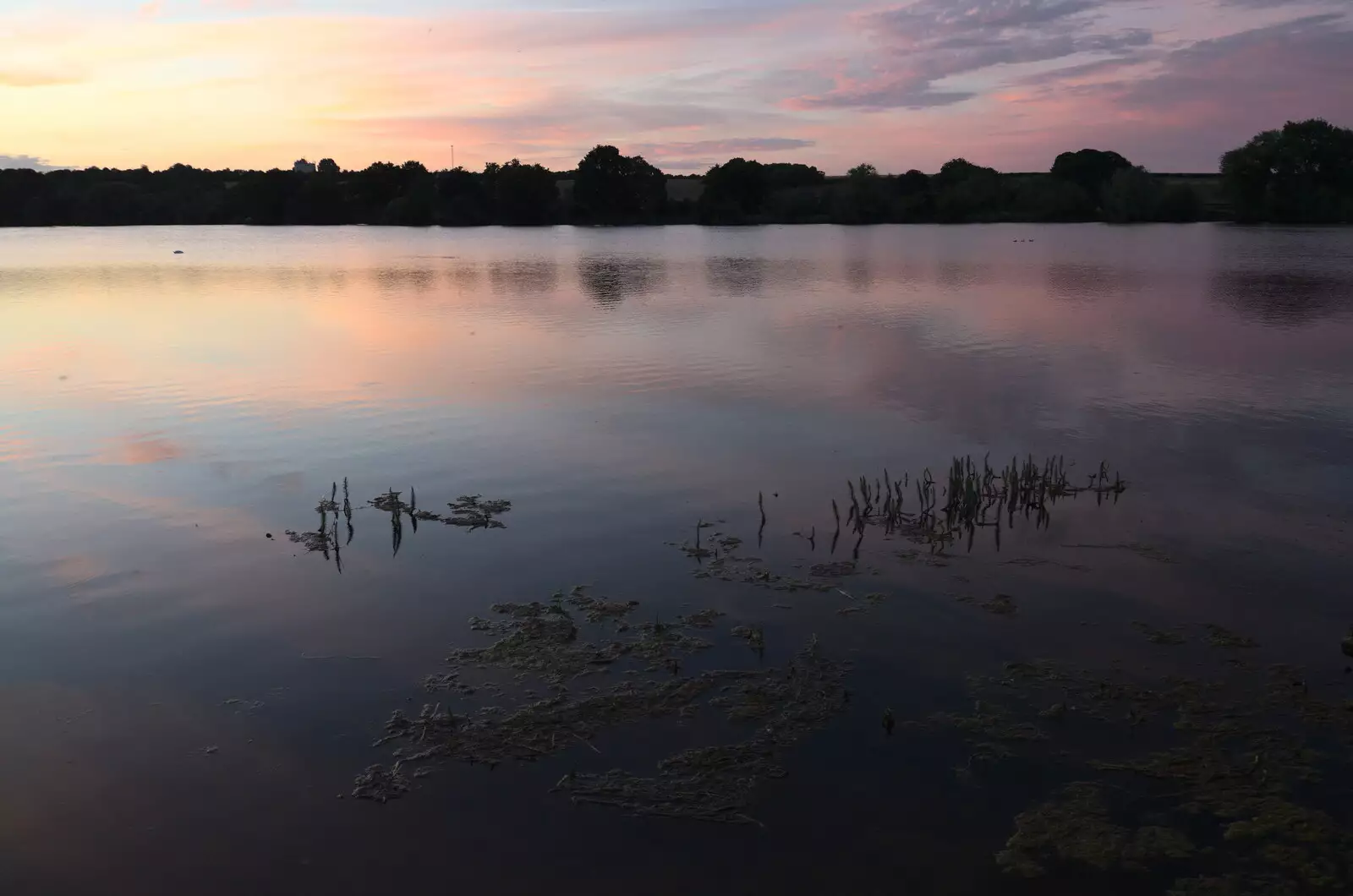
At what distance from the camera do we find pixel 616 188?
180000 millimetres

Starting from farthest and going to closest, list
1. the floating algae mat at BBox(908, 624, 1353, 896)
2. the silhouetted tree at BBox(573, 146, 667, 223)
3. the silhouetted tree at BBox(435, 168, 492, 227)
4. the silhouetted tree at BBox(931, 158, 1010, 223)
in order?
the silhouetted tree at BBox(435, 168, 492, 227)
the silhouetted tree at BBox(573, 146, 667, 223)
the silhouetted tree at BBox(931, 158, 1010, 223)
the floating algae mat at BBox(908, 624, 1353, 896)

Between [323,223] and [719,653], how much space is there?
20197 centimetres

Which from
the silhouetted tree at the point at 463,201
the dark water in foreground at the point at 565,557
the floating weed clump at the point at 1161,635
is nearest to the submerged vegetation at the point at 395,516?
the dark water in foreground at the point at 565,557

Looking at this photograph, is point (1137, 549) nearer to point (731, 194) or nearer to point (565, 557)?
point (565, 557)

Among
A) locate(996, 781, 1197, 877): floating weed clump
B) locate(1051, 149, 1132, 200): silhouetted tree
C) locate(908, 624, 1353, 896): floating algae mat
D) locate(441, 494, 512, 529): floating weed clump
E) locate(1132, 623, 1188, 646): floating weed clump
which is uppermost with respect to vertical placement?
locate(1051, 149, 1132, 200): silhouetted tree

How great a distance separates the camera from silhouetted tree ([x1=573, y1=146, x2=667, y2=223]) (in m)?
178

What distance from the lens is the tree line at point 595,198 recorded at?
168375 millimetres

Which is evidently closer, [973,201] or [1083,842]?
[1083,842]

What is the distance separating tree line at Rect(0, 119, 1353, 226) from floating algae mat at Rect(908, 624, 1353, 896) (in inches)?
6353

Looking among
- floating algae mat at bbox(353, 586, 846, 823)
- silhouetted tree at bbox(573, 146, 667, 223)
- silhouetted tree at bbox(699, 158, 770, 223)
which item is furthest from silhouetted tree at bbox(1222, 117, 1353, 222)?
floating algae mat at bbox(353, 586, 846, 823)

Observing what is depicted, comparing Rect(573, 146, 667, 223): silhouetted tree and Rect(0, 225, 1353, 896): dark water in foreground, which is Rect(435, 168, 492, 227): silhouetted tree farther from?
Rect(0, 225, 1353, 896): dark water in foreground

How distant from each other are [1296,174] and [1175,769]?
168337mm

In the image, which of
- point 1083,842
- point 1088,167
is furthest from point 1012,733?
point 1088,167

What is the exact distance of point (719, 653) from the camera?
11586 millimetres
